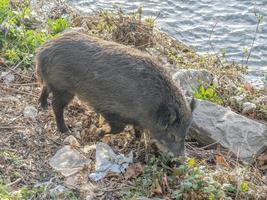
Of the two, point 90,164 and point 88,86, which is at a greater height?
point 88,86

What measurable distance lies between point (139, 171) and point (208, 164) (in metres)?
1.06

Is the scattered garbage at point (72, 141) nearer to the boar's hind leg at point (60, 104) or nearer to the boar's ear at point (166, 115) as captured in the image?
the boar's hind leg at point (60, 104)

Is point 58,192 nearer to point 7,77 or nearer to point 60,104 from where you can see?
point 60,104

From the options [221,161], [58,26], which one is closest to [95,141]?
[221,161]

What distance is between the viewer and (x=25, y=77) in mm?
8117

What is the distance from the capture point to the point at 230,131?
7.69 meters

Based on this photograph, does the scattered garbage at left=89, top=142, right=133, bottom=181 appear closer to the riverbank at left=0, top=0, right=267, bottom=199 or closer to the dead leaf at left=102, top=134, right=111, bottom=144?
the riverbank at left=0, top=0, right=267, bottom=199

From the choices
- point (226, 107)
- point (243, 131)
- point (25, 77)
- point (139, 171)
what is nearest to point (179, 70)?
point (226, 107)

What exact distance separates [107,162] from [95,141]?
2.00 feet

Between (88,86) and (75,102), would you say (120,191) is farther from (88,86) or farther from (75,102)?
(75,102)

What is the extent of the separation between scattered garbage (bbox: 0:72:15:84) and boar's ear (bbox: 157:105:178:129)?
2.28 meters

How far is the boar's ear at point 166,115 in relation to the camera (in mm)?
6715

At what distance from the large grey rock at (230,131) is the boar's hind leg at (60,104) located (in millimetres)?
1645

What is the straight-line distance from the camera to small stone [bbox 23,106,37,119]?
289 inches
